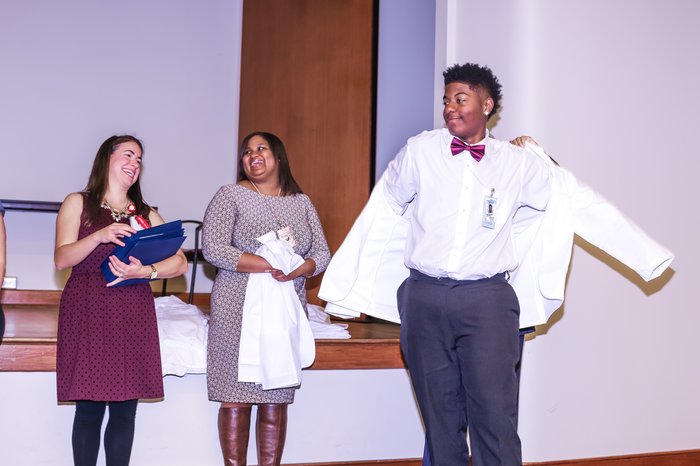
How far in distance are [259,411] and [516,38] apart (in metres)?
2.12

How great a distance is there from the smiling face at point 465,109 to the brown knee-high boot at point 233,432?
143cm

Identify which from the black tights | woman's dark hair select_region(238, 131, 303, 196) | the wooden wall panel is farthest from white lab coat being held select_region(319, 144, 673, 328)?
the wooden wall panel

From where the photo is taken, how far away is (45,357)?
3096mm

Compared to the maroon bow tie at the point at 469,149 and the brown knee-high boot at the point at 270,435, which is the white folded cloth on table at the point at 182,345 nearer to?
the brown knee-high boot at the point at 270,435

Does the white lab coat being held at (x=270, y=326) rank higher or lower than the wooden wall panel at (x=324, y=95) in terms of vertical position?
lower

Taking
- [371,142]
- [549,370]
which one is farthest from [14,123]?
[549,370]

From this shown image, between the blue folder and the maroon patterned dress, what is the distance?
0.21ft

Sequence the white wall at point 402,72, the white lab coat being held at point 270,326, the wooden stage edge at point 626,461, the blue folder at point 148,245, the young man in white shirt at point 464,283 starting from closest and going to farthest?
the young man in white shirt at point 464,283 < the blue folder at point 148,245 < the white lab coat being held at point 270,326 < the wooden stage edge at point 626,461 < the white wall at point 402,72

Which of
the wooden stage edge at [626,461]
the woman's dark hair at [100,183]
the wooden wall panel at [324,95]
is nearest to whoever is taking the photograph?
the woman's dark hair at [100,183]

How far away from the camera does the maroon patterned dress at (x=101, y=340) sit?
8.61ft

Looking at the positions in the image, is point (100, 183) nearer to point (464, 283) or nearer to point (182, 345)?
point (182, 345)

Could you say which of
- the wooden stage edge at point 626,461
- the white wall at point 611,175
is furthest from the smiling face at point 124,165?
the white wall at point 611,175

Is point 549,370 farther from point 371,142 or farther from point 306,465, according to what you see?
point 371,142

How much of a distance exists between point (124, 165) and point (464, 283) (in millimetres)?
1362
